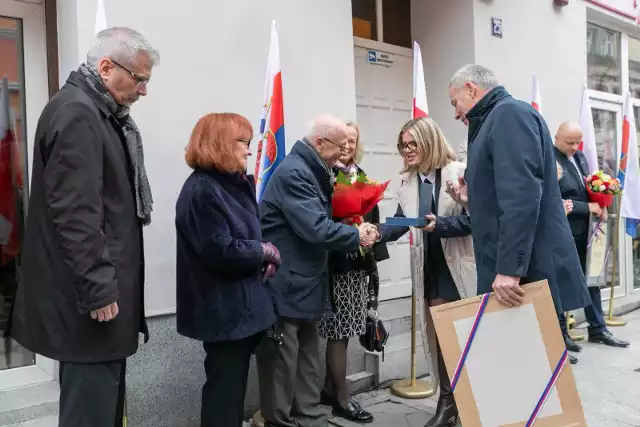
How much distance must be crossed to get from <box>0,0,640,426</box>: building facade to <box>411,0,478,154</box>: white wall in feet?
0.04

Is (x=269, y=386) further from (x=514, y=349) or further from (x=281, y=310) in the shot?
(x=514, y=349)

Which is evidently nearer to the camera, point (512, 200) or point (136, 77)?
point (136, 77)

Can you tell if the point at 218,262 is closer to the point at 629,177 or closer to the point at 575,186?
the point at 575,186

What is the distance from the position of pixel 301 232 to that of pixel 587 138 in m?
4.49

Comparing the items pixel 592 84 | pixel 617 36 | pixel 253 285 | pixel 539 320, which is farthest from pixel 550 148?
pixel 617 36

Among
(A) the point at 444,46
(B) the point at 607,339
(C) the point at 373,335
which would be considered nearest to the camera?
(C) the point at 373,335

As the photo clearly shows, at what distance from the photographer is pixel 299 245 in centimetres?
322

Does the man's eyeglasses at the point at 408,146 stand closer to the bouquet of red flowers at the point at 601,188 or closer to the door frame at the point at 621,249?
the bouquet of red flowers at the point at 601,188

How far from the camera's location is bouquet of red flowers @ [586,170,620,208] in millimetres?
5191

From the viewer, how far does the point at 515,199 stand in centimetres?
238

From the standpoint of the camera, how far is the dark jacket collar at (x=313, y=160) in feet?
10.7

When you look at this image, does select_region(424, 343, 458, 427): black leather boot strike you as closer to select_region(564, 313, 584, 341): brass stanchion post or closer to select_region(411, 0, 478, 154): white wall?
select_region(564, 313, 584, 341): brass stanchion post

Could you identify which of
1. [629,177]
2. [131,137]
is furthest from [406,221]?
[629,177]

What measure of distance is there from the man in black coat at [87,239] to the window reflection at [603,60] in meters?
6.88
